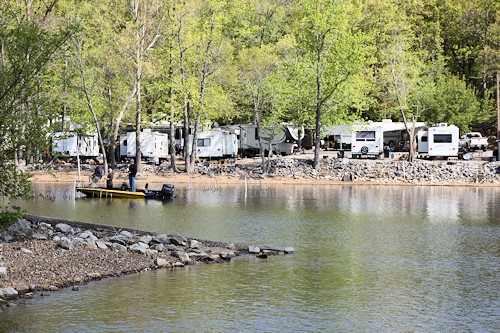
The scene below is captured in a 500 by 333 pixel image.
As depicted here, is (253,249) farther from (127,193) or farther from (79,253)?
(127,193)

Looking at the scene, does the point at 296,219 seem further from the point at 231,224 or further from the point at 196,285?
the point at 196,285

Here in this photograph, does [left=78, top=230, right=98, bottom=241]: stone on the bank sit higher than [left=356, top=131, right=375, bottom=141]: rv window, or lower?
lower

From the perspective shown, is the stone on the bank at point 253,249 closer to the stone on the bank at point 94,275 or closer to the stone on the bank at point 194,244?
the stone on the bank at point 194,244

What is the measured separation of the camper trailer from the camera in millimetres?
66500

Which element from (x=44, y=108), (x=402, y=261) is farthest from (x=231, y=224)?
(x=44, y=108)

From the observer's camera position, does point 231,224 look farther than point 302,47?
No

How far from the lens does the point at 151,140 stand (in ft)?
225

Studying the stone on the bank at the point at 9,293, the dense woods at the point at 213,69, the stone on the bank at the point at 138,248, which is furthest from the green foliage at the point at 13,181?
the dense woods at the point at 213,69

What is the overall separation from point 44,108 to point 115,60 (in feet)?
115

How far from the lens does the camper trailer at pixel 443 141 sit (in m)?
66.5

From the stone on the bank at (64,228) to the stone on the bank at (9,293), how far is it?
7.56 m

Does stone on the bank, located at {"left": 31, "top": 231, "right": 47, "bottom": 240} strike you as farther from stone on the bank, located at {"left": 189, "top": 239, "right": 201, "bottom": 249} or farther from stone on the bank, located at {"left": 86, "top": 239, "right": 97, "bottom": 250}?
stone on the bank, located at {"left": 189, "top": 239, "right": 201, "bottom": 249}

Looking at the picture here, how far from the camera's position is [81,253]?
24.9 m

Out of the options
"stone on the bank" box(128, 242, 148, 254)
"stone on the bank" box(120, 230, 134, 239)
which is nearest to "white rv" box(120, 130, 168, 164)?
"stone on the bank" box(120, 230, 134, 239)
